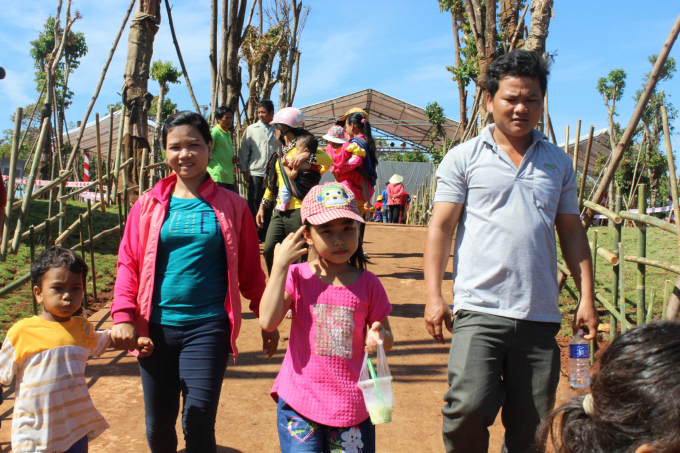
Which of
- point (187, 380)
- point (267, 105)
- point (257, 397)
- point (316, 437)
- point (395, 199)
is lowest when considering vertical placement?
point (257, 397)

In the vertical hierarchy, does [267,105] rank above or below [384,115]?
below

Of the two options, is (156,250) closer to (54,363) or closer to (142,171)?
(54,363)

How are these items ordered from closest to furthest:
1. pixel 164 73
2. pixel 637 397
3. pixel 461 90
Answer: pixel 637 397, pixel 461 90, pixel 164 73

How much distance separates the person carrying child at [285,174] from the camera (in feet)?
15.3

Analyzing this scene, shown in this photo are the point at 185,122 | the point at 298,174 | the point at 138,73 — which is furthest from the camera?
the point at 138,73

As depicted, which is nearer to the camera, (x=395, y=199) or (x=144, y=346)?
(x=144, y=346)

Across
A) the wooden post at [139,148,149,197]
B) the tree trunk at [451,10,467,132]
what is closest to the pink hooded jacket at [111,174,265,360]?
the wooden post at [139,148,149,197]

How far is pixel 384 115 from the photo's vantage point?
1284 inches

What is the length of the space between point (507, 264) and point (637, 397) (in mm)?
1229

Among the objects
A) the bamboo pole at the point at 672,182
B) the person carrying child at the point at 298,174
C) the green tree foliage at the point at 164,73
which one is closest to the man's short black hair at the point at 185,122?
the person carrying child at the point at 298,174

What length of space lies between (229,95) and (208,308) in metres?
6.57

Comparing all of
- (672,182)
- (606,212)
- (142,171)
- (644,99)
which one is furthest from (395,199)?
(672,182)

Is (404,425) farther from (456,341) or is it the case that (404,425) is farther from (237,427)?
(456,341)

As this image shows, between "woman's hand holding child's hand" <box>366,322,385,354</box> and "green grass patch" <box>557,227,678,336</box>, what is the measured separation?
317 cm
